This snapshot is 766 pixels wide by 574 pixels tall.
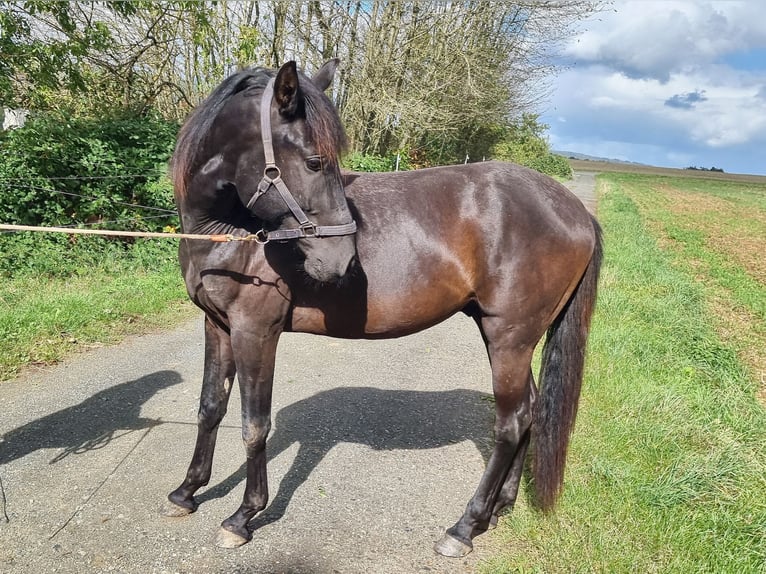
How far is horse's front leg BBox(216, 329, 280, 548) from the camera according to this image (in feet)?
8.23

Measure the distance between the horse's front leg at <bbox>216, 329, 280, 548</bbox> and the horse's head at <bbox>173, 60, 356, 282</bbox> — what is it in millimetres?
537

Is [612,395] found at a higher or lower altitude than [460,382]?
higher

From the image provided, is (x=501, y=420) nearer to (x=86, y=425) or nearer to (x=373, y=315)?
(x=373, y=315)

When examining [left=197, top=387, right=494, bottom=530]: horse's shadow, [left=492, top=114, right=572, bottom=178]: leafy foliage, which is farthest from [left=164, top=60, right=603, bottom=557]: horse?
[left=492, top=114, right=572, bottom=178]: leafy foliage

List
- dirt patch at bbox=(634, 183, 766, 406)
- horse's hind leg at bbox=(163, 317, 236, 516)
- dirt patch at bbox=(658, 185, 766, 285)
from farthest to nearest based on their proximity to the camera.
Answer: dirt patch at bbox=(658, 185, 766, 285) < dirt patch at bbox=(634, 183, 766, 406) < horse's hind leg at bbox=(163, 317, 236, 516)

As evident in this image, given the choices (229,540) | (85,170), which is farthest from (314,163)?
(85,170)

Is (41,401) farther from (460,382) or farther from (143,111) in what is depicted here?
(143,111)

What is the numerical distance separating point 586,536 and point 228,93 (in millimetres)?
2641

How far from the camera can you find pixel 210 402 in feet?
9.45

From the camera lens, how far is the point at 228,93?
2.31 m

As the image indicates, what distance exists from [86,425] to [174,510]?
1259mm

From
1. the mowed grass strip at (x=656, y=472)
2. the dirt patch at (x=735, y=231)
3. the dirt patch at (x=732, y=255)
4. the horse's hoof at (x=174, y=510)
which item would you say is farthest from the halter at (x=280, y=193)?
the dirt patch at (x=735, y=231)

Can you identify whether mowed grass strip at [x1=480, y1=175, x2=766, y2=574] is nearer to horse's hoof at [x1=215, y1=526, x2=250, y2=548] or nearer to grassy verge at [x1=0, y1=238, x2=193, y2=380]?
horse's hoof at [x1=215, y1=526, x2=250, y2=548]

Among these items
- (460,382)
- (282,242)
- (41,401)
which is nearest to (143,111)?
(41,401)
